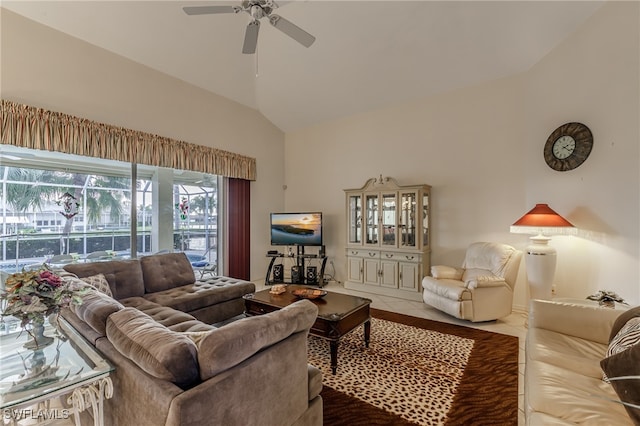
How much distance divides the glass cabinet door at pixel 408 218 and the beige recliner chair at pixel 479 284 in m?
0.67

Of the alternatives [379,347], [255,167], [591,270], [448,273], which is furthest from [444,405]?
[255,167]

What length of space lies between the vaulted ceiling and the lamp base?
2.47 meters

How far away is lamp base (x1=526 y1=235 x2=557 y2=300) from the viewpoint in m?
3.29

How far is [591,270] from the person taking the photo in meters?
3.15

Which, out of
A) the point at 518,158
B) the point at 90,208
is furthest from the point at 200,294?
the point at 518,158

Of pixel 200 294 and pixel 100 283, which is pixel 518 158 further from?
pixel 100 283

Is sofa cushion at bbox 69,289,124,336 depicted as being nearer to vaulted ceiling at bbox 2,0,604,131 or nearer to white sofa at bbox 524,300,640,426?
white sofa at bbox 524,300,640,426

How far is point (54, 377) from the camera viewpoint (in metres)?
1.30

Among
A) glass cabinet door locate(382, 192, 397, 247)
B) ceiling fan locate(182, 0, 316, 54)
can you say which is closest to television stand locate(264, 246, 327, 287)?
glass cabinet door locate(382, 192, 397, 247)

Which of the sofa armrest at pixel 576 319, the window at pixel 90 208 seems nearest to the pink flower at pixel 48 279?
the window at pixel 90 208

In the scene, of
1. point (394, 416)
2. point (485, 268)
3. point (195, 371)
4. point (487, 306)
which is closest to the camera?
point (195, 371)

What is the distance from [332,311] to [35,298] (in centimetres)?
195

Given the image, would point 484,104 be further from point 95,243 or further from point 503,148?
point 95,243

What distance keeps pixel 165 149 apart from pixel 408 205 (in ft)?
12.6
